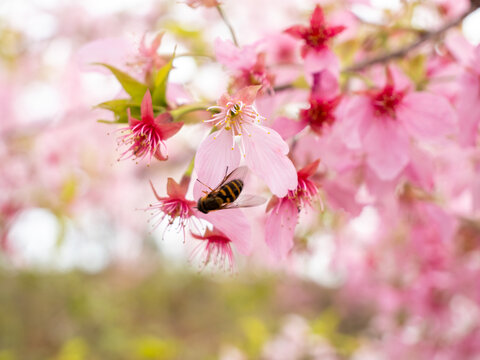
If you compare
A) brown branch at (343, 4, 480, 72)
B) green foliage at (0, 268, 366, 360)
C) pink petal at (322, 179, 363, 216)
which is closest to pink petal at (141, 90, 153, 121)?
pink petal at (322, 179, 363, 216)

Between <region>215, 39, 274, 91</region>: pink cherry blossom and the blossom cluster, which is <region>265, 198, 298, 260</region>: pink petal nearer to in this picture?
the blossom cluster

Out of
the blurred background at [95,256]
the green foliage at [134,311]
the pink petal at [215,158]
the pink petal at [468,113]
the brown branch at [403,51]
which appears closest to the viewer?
the pink petal at [215,158]

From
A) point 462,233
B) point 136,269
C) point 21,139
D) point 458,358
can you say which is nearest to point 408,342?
point 458,358

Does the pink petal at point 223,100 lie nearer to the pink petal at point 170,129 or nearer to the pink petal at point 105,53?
the pink petal at point 170,129

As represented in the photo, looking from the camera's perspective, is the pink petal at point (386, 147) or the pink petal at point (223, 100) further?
the pink petal at point (386, 147)

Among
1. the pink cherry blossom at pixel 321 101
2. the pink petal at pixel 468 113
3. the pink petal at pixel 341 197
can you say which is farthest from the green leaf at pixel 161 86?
the pink petal at pixel 468 113

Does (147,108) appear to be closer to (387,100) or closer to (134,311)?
(387,100)

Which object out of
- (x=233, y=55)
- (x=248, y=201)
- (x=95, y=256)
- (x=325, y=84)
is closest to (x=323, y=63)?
(x=325, y=84)
